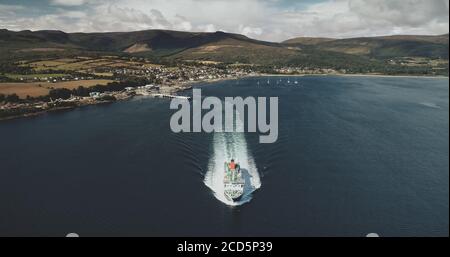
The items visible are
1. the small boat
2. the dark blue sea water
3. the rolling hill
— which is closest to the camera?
the dark blue sea water

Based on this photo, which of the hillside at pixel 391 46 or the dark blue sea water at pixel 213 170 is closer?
the dark blue sea water at pixel 213 170

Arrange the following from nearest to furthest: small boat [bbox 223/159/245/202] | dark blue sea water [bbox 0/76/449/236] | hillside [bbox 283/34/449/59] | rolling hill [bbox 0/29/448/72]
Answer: dark blue sea water [bbox 0/76/449/236] → small boat [bbox 223/159/245/202] → rolling hill [bbox 0/29/448/72] → hillside [bbox 283/34/449/59]

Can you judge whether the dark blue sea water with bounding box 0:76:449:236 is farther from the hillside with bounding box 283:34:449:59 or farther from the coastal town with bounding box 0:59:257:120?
the hillside with bounding box 283:34:449:59

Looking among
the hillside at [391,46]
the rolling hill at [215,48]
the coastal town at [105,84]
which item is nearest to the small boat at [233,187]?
the coastal town at [105,84]

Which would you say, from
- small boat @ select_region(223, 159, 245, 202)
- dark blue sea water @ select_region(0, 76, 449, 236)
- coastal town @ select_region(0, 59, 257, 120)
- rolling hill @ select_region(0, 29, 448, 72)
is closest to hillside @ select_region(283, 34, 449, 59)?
rolling hill @ select_region(0, 29, 448, 72)

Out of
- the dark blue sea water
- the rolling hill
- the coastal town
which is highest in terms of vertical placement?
the rolling hill

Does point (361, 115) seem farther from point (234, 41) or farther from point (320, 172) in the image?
point (234, 41)

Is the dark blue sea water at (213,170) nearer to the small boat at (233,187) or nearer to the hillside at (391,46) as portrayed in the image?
the small boat at (233,187)

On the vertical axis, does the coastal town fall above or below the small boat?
above

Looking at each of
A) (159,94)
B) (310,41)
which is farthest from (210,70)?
(310,41)
